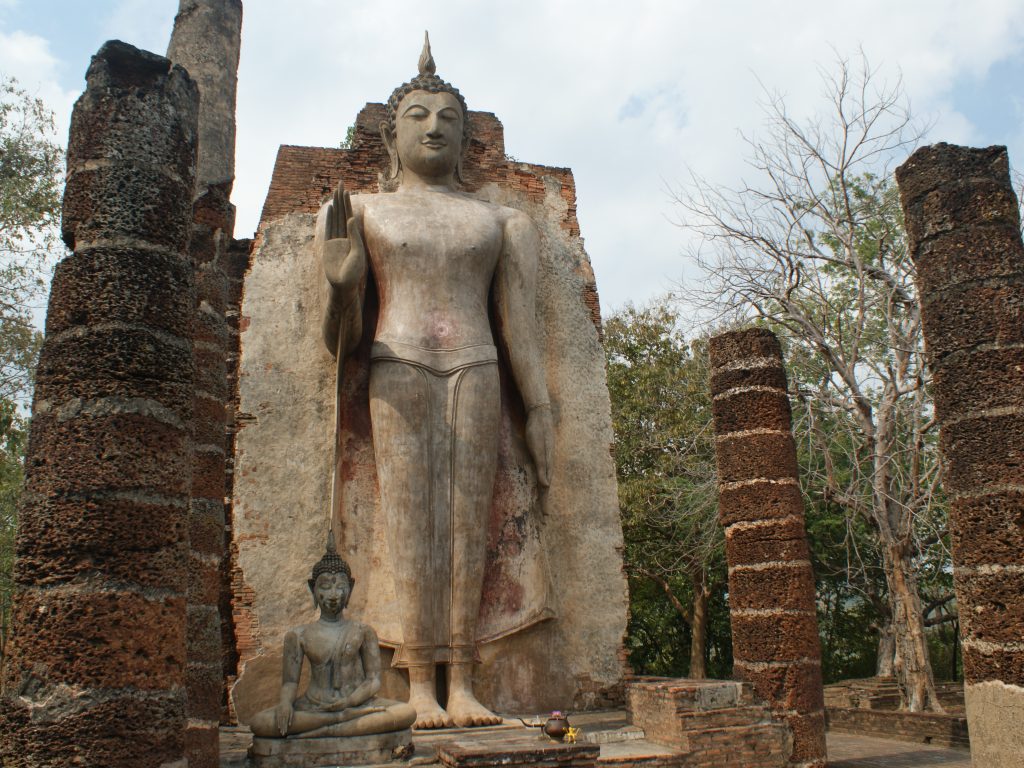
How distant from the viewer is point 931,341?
5.90 meters

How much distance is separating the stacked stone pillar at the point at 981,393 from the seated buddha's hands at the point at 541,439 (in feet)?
8.38

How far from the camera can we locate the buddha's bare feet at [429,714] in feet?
18.6

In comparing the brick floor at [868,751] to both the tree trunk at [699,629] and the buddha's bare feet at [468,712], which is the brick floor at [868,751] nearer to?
the buddha's bare feet at [468,712]

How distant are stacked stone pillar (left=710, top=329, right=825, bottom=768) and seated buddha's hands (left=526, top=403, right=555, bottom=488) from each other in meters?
2.51

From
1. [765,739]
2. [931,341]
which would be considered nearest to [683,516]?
[765,739]

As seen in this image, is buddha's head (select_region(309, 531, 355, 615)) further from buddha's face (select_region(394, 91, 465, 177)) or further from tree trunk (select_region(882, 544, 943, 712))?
tree trunk (select_region(882, 544, 943, 712))

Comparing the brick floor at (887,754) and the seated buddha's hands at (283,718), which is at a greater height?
the seated buddha's hands at (283,718)

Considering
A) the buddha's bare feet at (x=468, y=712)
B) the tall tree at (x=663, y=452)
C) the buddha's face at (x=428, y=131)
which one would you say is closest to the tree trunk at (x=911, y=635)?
the tall tree at (x=663, y=452)

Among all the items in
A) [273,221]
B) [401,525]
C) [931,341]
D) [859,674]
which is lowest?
[859,674]

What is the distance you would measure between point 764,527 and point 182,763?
581 centimetres

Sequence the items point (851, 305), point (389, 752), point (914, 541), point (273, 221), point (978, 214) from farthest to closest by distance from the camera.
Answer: point (851, 305), point (914, 541), point (273, 221), point (978, 214), point (389, 752)

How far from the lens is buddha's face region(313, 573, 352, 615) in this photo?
18.3ft

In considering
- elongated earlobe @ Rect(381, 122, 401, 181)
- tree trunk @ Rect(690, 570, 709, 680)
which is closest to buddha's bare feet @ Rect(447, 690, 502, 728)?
elongated earlobe @ Rect(381, 122, 401, 181)

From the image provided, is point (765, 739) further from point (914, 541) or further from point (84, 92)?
point (914, 541)
